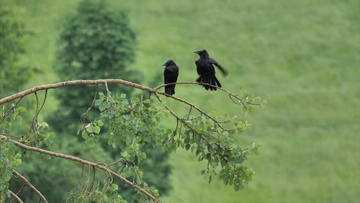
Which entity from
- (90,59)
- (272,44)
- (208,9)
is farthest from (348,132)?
(90,59)

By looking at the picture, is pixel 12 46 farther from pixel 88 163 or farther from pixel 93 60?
pixel 88 163

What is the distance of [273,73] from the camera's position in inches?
2073

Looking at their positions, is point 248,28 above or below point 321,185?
above

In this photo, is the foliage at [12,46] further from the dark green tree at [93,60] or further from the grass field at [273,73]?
the dark green tree at [93,60]

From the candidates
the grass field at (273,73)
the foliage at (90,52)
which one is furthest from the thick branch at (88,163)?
the grass field at (273,73)

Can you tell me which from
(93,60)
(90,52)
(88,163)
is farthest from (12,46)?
(88,163)

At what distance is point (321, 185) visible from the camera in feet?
142

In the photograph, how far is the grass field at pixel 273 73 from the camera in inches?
1686

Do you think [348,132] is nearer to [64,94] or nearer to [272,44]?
[272,44]

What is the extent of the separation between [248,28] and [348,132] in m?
13.2

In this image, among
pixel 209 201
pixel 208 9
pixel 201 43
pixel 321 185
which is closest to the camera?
pixel 209 201

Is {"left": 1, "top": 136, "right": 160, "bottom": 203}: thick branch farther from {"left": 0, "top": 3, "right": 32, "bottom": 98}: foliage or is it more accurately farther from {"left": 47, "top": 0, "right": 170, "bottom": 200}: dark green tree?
{"left": 0, "top": 3, "right": 32, "bottom": 98}: foliage

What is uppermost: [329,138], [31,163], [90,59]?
[329,138]

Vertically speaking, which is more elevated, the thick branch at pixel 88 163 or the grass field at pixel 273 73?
the grass field at pixel 273 73
